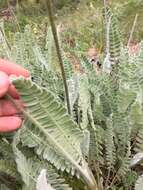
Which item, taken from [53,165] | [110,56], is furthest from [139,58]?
[53,165]

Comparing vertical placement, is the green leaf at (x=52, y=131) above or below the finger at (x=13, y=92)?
below

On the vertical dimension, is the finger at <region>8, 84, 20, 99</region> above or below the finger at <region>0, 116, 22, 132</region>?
above

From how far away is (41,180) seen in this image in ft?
2.49

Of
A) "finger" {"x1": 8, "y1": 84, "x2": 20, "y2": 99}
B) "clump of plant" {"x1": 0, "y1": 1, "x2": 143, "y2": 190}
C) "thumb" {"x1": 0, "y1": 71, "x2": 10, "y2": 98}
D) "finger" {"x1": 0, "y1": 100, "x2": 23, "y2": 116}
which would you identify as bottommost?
"clump of plant" {"x1": 0, "y1": 1, "x2": 143, "y2": 190}

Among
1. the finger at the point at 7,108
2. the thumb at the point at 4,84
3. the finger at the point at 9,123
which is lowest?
the finger at the point at 9,123

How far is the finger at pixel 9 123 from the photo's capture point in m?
0.85

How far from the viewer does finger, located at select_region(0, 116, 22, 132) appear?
85 cm

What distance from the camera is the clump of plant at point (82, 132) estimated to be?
832mm

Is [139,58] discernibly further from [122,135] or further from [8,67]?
[8,67]

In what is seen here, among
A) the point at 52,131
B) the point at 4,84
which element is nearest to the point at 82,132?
the point at 52,131

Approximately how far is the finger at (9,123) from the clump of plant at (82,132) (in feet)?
0.05

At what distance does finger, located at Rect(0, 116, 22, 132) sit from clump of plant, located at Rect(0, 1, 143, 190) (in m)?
0.02

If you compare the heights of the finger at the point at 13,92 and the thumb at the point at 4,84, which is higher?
the thumb at the point at 4,84

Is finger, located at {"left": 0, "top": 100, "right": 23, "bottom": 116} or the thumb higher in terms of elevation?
the thumb
